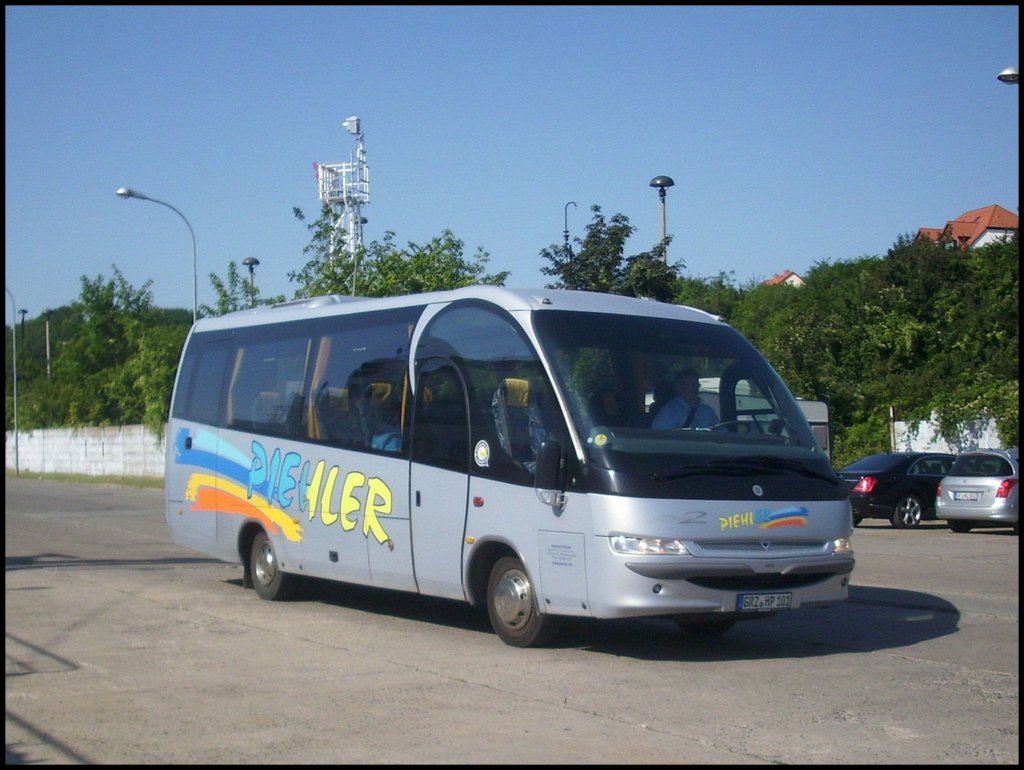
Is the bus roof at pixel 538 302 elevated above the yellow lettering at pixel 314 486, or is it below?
above

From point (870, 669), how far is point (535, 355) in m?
3.40

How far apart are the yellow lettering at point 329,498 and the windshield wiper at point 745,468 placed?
401cm

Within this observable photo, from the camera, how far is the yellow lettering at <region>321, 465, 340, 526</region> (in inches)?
491

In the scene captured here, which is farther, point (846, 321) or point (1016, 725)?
point (846, 321)

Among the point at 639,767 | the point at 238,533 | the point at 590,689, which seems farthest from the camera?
the point at 238,533

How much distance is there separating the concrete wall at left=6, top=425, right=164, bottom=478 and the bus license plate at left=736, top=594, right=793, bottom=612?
1609 inches

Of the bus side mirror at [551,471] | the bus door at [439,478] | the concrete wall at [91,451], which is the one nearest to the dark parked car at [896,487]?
the bus door at [439,478]

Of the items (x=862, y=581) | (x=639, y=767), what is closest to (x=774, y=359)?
(x=862, y=581)

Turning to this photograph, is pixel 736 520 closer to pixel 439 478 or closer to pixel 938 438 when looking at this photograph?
pixel 439 478

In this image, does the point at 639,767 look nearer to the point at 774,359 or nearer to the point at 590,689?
the point at 590,689

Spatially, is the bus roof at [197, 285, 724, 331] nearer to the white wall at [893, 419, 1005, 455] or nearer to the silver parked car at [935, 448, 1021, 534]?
the silver parked car at [935, 448, 1021, 534]

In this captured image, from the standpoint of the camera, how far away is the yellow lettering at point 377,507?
11734 mm

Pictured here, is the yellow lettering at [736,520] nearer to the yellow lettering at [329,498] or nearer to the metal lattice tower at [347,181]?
Answer: the yellow lettering at [329,498]

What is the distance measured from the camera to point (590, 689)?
28.1ft
